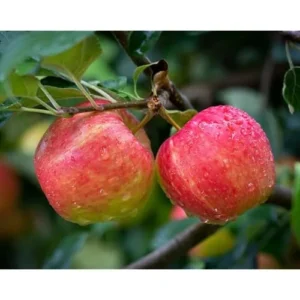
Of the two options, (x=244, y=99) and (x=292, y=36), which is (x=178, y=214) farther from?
(x=292, y=36)

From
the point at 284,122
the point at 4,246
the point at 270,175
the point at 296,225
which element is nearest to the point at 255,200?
the point at 270,175

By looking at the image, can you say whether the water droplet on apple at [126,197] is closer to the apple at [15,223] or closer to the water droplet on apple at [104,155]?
the water droplet on apple at [104,155]

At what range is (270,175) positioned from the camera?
0.74 meters

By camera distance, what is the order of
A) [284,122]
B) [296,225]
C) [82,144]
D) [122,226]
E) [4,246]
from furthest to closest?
[4,246], [122,226], [284,122], [296,225], [82,144]

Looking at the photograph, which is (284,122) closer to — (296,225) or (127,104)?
(296,225)

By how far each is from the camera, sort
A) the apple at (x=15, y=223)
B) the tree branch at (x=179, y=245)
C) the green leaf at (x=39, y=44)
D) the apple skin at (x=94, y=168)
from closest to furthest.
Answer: the green leaf at (x=39, y=44) < the apple skin at (x=94, y=168) < the tree branch at (x=179, y=245) < the apple at (x=15, y=223)

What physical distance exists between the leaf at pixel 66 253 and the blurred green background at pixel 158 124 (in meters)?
0.17

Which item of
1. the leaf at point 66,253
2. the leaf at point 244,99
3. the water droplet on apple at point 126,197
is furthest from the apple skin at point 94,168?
the leaf at point 244,99

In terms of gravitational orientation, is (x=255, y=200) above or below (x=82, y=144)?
below

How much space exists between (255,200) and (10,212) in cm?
116

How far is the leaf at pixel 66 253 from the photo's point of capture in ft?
4.03

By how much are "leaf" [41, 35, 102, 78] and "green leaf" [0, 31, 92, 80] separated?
0.11ft

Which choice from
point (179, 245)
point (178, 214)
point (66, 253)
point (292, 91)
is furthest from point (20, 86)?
point (178, 214)

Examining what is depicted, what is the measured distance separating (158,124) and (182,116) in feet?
2.28
